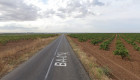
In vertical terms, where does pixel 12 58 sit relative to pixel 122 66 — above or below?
above

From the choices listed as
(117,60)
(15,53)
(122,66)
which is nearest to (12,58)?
(15,53)

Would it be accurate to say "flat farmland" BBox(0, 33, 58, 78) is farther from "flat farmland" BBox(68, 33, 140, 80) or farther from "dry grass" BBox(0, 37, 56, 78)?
"flat farmland" BBox(68, 33, 140, 80)

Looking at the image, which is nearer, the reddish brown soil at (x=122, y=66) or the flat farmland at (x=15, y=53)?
the reddish brown soil at (x=122, y=66)

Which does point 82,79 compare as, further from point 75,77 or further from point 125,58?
point 125,58

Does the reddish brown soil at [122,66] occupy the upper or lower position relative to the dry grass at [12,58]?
lower

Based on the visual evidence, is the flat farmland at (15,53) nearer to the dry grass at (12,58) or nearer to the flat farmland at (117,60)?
the dry grass at (12,58)

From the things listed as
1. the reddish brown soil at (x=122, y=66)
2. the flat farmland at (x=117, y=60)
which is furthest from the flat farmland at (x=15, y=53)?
the reddish brown soil at (x=122, y=66)

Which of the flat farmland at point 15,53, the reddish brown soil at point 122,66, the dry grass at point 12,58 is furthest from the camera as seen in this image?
the flat farmland at point 15,53

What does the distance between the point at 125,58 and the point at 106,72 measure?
6.55m

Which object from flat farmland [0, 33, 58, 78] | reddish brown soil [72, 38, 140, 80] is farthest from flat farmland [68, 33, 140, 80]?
flat farmland [0, 33, 58, 78]

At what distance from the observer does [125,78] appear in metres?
7.26

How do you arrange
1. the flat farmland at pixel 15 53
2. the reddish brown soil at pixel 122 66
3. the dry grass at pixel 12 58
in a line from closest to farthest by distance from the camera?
the reddish brown soil at pixel 122 66 → the dry grass at pixel 12 58 → the flat farmland at pixel 15 53

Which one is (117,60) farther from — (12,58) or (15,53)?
(15,53)

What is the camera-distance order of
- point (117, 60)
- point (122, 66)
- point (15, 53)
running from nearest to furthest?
point (122, 66)
point (117, 60)
point (15, 53)
